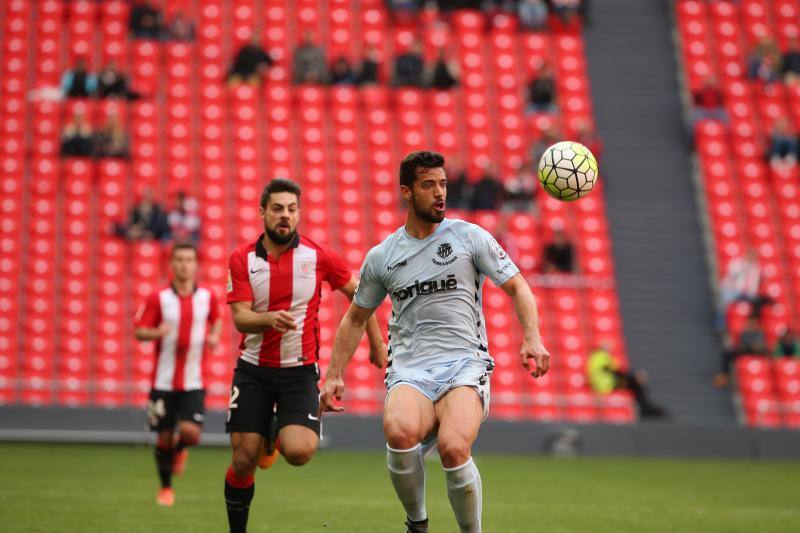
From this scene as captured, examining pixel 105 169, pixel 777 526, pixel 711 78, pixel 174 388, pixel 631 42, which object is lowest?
pixel 777 526

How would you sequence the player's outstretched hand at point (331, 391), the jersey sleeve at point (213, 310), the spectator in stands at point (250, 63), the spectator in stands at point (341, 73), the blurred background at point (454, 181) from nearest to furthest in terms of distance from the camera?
the player's outstretched hand at point (331, 391) → the jersey sleeve at point (213, 310) → the blurred background at point (454, 181) → the spectator in stands at point (250, 63) → the spectator in stands at point (341, 73)

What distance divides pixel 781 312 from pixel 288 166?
10608 millimetres

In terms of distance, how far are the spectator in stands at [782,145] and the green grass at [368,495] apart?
923 centimetres

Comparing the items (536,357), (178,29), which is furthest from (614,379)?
(536,357)

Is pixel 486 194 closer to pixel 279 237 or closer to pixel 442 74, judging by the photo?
pixel 442 74

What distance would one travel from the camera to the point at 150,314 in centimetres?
1084

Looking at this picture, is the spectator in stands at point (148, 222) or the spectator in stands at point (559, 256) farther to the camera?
the spectator in stands at point (559, 256)

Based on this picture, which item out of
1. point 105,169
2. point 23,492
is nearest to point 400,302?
point 23,492

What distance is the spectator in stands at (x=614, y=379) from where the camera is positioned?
67.2ft

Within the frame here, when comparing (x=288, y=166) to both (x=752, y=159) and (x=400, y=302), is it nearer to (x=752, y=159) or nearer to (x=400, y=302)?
(x=752, y=159)

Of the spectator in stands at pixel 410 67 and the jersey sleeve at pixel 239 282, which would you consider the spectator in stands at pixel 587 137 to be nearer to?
the spectator in stands at pixel 410 67

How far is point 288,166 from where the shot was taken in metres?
24.3

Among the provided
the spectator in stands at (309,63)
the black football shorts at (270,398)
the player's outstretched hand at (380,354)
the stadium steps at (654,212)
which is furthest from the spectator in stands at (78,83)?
the player's outstretched hand at (380,354)

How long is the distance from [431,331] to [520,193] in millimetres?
17034
